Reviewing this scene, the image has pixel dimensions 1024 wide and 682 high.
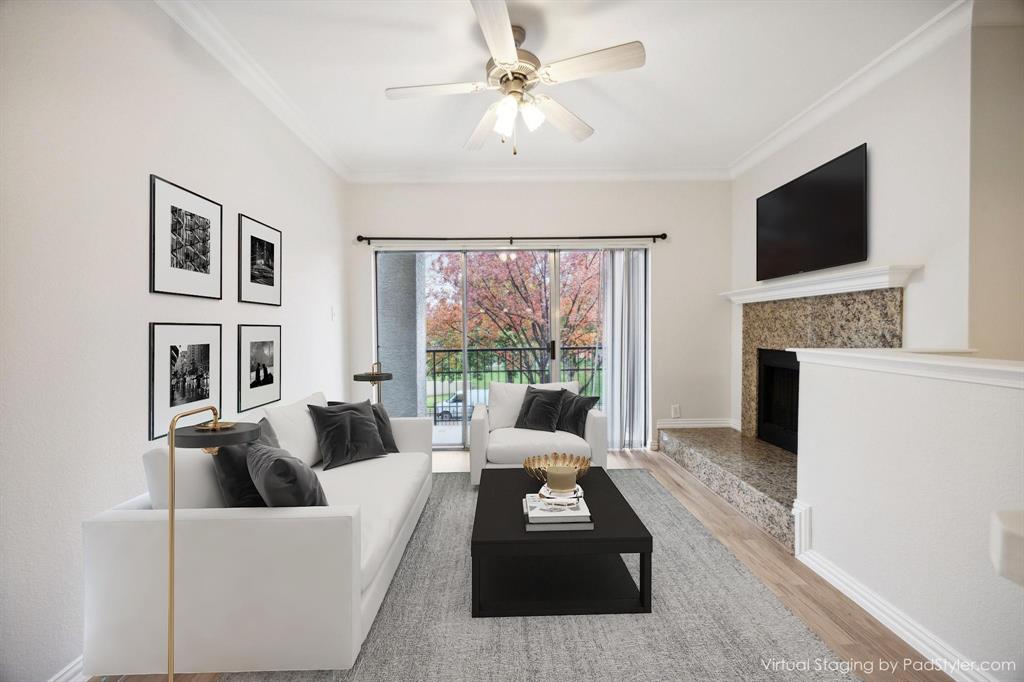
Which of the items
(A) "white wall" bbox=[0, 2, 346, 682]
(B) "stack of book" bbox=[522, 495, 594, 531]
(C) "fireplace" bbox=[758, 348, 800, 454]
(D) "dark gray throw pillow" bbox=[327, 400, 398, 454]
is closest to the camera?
(A) "white wall" bbox=[0, 2, 346, 682]

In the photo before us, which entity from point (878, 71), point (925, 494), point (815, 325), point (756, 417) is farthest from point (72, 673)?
point (878, 71)

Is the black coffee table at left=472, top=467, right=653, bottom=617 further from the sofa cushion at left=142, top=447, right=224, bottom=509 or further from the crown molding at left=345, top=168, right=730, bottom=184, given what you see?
the crown molding at left=345, top=168, right=730, bottom=184

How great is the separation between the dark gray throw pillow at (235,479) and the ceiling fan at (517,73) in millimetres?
1812

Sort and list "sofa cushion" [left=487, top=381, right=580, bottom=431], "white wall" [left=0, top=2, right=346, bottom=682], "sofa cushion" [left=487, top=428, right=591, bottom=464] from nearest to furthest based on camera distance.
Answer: "white wall" [left=0, top=2, right=346, bottom=682] < "sofa cushion" [left=487, top=428, right=591, bottom=464] < "sofa cushion" [left=487, top=381, right=580, bottom=431]

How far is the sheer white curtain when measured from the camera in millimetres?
4973

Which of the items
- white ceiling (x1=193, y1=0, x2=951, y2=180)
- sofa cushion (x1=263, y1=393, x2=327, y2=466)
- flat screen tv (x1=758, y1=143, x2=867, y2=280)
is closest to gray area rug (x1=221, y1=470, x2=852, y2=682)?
sofa cushion (x1=263, y1=393, x2=327, y2=466)

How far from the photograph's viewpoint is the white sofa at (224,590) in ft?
5.49

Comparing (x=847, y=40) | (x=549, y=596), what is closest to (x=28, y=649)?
(x=549, y=596)

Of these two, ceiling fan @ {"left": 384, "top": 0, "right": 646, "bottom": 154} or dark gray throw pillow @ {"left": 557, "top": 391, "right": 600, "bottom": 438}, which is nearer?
ceiling fan @ {"left": 384, "top": 0, "right": 646, "bottom": 154}

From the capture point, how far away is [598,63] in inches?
88.4

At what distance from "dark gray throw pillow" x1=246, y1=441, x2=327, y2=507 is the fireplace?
3.52m

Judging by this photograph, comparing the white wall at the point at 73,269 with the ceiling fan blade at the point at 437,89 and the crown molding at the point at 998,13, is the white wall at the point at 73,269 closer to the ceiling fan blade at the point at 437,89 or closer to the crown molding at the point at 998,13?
the ceiling fan blade at the point at 437,89

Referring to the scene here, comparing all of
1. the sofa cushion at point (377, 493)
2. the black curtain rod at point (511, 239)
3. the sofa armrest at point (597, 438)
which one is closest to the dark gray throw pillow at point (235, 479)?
the sofa cushion at point (377, 493)

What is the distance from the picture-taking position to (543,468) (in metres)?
2.64
